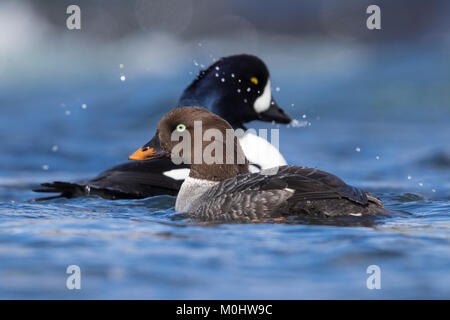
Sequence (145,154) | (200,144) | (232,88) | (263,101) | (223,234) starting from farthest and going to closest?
(263,101) < (232,88) < (145,154) < (200,144) < (223,234)

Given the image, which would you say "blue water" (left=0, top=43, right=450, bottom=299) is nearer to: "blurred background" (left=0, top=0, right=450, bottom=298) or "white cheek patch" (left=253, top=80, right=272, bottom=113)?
"blurred background" (left=0, top=0, right=450, bottom=298)

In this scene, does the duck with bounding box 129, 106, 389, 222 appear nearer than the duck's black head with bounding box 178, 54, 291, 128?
Yes

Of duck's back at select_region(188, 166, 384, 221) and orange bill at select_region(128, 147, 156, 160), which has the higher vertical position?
orange bill at select_region(128, 147, 156, 160)

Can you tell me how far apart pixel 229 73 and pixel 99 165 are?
12.2 feet

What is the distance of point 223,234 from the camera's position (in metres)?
5.01

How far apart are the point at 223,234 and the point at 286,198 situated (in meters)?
0.53

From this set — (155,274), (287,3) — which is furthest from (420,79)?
(155,274)

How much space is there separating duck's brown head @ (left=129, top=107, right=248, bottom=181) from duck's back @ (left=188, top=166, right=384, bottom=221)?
0.46 meters

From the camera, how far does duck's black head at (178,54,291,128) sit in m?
7.93

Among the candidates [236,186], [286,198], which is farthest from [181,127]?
[286,198]

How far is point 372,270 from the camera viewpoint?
14.0ft

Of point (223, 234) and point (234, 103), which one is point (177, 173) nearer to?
point (234, 103)

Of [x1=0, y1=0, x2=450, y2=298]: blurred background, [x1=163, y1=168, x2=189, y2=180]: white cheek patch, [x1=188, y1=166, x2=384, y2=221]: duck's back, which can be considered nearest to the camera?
[x1=0, y1=0, x2=450, y2=298]: blurred background

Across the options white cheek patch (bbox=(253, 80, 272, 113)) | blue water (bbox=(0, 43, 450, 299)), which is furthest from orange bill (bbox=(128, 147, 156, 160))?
white cheek patch (bbox=(253, 80, 272, 113))
